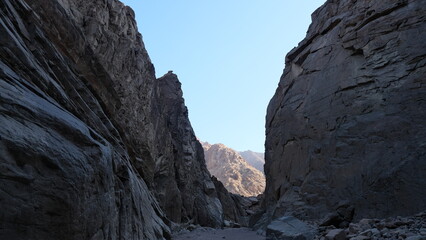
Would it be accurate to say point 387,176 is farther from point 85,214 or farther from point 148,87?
point 148,87

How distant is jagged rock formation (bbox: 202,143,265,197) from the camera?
10012 centimetres

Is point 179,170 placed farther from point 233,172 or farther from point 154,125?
point 233,172

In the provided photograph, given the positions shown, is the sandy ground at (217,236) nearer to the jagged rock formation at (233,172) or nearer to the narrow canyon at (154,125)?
the narrow canyon at (154,125)

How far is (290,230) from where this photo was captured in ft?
43.2

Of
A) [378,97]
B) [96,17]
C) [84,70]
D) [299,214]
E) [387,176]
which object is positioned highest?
[96,17]

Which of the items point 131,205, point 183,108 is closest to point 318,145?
point 131,205

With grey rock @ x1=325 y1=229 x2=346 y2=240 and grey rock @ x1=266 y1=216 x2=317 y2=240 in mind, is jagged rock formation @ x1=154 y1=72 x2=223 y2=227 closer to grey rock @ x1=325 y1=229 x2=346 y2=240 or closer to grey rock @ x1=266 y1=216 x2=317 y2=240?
grey rock @ x1=266 y1=216 x2=317 y2=240

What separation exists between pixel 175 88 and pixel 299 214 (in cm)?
3629

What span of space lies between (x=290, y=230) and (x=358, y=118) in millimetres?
7492

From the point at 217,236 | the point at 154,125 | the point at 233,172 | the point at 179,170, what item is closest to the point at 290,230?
the point at 217,236

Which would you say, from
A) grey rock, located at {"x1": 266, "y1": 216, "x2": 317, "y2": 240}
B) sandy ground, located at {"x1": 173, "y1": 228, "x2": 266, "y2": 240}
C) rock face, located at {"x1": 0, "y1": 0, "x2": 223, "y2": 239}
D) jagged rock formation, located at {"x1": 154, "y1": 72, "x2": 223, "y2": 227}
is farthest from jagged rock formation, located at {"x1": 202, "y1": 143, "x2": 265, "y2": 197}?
rock face, located at {"x1": 0, "y1": 0, "x2": 223, "y2": 239}

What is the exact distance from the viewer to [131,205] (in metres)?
10.5

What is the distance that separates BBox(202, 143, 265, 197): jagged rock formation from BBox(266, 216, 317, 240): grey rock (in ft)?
273

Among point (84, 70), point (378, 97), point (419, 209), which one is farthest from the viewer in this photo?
point (84, 70)
